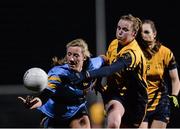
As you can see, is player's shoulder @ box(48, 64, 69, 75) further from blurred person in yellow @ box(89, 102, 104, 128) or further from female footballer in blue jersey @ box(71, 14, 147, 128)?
blurred person in yellow @ box(89, 102, 104, 128)

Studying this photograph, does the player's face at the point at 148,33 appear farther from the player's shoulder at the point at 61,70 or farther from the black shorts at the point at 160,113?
the player's shoulder at the point at 61,70

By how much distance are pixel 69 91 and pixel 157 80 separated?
1.35 metres

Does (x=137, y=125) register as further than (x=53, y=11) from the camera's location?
No

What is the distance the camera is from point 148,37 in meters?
7.96

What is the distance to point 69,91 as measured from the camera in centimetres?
725

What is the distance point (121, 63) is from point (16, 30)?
496cm

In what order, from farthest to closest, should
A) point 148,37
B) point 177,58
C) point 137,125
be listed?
point 177,58, point 148,37, point 137,125

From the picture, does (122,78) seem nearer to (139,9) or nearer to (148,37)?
(148,37)

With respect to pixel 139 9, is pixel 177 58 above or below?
below

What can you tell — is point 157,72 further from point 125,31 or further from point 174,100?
point 125,31

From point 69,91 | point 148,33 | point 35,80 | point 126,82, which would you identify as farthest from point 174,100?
point 35,80

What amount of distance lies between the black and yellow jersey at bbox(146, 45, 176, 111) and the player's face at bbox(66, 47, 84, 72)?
46.0 inches

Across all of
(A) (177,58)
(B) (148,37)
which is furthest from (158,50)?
(A) (177,58)

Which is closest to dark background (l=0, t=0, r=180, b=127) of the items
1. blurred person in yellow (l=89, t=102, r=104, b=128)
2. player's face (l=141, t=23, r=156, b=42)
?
blurred person in yellow (l=89, t=102, r=104, b=128)
